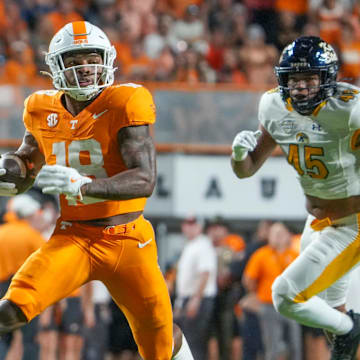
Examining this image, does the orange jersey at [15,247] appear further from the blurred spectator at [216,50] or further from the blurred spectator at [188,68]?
the blurred spectator at [216,50]

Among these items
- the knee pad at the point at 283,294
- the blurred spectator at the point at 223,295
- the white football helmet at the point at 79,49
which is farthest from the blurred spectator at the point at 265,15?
the white football helmet at the point at 79,49

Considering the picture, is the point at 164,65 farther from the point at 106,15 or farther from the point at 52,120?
the point at 52,120

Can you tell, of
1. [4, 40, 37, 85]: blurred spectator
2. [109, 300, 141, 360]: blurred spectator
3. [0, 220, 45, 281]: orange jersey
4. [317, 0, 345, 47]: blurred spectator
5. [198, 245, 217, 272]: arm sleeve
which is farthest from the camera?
[317, 0, 345, 47]: blurred spectator

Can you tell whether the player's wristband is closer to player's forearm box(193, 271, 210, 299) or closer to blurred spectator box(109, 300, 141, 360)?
player's forearm box(193, 271, 210, 299)

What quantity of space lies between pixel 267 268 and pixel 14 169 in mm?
3624

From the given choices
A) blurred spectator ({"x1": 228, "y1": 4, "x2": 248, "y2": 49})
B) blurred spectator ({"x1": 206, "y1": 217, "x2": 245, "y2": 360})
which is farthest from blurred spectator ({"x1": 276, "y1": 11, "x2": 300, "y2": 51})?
blurred spectator ({"x1": 206, "y1": 217, "x2": 245, "y2": 360})

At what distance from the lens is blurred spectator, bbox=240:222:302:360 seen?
298 inches

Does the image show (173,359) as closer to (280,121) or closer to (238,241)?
(280,121)

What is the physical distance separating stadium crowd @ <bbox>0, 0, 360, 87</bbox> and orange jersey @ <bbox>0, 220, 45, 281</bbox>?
2739 millimetres

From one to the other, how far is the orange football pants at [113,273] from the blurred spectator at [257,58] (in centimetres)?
584

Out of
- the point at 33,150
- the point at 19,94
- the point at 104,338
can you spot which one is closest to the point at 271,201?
the point at 104,338

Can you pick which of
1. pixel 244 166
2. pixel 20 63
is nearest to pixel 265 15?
A: pixel 20 63

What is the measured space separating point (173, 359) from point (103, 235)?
753mm

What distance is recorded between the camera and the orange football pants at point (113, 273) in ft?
13.3
